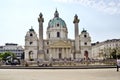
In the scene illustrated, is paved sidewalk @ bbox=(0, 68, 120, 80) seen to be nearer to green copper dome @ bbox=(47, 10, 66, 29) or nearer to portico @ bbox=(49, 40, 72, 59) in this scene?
portico @ bbox=(49, 40, 72, 59)

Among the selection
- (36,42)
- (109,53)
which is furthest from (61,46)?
(109,53)

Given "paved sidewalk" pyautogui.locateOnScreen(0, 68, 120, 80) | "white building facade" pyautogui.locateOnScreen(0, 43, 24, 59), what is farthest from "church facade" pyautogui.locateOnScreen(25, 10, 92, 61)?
"white building facade" pyautogui.locateOnScreen(0, 43, 24, 59)

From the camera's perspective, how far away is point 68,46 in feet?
349

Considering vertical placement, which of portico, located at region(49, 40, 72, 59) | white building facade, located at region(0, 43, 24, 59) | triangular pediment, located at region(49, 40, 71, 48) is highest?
white building facade, located at region(0, 43, 24, 59)

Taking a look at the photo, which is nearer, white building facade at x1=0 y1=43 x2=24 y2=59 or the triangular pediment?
the triangular pediment

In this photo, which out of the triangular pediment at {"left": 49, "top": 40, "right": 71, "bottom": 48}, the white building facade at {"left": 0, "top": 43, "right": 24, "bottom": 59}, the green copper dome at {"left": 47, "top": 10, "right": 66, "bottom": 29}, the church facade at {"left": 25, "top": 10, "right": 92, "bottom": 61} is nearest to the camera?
the triangular pediment at {"left": 49, "top": 40, "right": 71, "bottom": 48}

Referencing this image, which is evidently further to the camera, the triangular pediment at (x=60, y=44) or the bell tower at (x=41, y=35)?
the triangular pediment at (x=60, y=44)

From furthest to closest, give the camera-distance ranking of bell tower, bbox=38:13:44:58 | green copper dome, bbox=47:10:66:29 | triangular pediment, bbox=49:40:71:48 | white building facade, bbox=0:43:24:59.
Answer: white building facade, bbox=0:43:24:59
green copper dome, bbox=47:10:66:29
triangular pediment, bbox=49:40:71:48
bell tower, bbox=38:13:44:58

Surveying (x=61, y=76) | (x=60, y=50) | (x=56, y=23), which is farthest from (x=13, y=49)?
(x=61, y=76)

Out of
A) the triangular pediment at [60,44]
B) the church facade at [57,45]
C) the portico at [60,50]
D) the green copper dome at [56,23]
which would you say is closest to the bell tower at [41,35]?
the church facade at [57,45]

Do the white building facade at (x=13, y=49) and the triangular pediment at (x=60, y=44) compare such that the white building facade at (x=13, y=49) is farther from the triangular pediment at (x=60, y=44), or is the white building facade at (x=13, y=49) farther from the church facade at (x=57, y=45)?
the triangular pediment at (x=60, y=44)

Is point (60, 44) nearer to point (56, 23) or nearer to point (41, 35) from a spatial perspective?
point (56, 23)

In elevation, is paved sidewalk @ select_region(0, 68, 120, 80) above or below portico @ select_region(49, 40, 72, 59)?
below

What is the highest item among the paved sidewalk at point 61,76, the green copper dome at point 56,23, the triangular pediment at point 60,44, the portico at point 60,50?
the green copper dome at point 56,23
